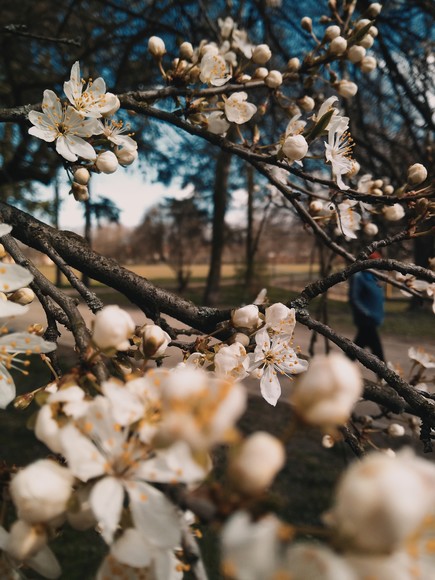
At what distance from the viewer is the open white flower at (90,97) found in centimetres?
156

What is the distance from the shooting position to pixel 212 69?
1.90m

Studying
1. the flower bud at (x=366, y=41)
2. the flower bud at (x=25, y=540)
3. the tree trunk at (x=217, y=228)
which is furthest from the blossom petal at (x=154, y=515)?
the tree trunk at (x=217, y=228)

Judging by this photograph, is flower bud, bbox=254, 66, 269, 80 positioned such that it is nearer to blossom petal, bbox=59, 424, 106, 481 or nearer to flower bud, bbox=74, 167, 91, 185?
flower bud, bbox=74, 167, 91, 185

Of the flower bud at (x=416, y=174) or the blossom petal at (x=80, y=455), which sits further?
the flower bud at (x=416, y=174)

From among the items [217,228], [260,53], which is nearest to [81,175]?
[260,53]

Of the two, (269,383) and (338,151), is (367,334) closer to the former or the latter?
(338,151)

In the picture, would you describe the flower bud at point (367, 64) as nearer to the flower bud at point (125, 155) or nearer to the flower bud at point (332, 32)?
the flower bud at point (332, 32)

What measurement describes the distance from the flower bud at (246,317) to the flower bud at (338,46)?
1488 millimetres

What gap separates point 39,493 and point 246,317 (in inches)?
28.3

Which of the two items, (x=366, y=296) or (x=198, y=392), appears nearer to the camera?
(x=198, y=392)

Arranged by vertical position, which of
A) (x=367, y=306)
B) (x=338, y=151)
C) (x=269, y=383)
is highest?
(x=338, y=151)

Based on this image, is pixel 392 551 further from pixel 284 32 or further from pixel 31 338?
pixel 284 32

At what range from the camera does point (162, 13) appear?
15.9ft

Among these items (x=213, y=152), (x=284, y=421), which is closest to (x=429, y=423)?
(x=284, y=421)
